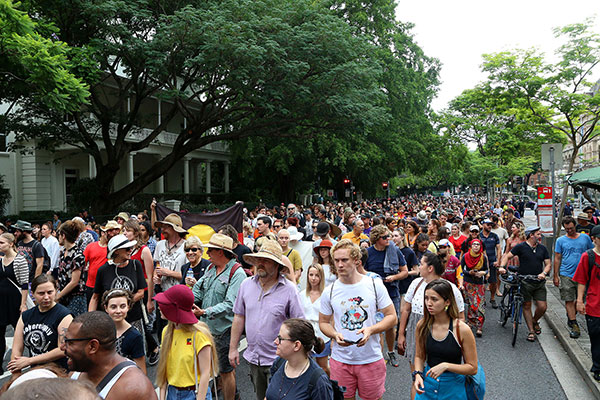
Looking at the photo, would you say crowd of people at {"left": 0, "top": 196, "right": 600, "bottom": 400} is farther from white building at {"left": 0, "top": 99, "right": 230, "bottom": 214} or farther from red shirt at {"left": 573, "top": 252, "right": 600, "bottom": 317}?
white building at {"left": 0, "top": 99, "right": 230, "bottom": 214}

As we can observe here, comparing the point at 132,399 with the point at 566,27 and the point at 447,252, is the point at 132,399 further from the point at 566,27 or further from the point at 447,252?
the point at 566,27

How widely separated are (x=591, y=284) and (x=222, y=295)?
4.65 metres

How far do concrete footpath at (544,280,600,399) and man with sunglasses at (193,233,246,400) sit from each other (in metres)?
4.06

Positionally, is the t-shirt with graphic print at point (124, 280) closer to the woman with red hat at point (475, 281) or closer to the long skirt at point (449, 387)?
the long skirt at point (449, 387)

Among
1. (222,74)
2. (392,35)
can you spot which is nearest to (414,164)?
(392,35)

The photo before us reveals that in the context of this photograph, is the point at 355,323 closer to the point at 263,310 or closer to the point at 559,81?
the point at 263,310

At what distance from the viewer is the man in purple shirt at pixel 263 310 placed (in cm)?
420

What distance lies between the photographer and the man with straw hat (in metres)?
6.52

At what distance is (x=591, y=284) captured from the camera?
6176 millimetres

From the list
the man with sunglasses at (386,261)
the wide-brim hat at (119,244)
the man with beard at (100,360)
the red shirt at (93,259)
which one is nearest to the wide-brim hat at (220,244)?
the wide-brim hat at (119,244)

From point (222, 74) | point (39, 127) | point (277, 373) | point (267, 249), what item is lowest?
point (277, 373)

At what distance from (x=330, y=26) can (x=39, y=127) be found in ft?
43.2

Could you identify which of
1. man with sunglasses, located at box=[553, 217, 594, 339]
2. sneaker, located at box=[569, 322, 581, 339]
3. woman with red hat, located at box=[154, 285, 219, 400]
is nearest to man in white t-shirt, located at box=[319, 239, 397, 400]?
woman with red hat, located at box=[154, 285, 219, 400]

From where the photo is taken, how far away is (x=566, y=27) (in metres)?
15.4
